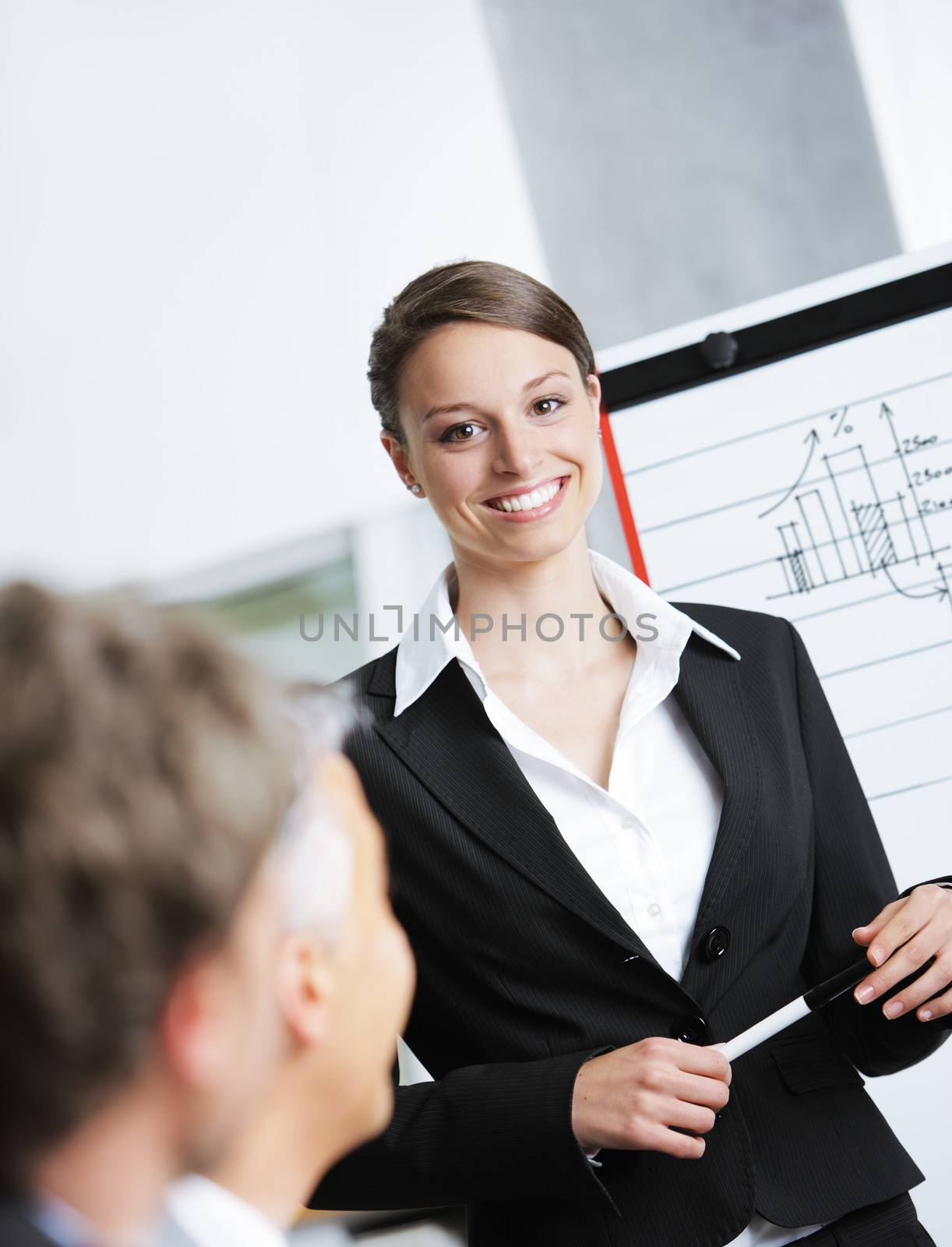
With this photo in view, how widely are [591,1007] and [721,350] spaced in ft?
3.60

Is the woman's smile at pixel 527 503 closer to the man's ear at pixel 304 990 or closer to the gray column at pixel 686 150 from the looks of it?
the man's ear at pixel 304 990

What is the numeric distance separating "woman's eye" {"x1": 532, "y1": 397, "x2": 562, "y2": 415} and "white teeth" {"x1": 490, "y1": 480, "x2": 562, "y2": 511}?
0.09m

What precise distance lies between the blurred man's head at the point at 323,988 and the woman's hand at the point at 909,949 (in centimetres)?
73

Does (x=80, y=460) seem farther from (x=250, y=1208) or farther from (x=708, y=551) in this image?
(x=250, y=1208)

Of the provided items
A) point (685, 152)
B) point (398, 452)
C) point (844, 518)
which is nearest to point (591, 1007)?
point (398, 452)

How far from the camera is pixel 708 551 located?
1923 millimetres

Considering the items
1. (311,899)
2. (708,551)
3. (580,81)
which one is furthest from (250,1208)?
(580,81)

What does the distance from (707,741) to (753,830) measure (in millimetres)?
110

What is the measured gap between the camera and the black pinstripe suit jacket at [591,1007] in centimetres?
120

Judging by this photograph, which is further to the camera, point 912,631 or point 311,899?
point 912,631

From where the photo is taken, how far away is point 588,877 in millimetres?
1236

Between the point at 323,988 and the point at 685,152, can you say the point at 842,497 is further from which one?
the point at 323,988

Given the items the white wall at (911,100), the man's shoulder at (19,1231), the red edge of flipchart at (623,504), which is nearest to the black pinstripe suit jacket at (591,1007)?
the red edge of flipchart at (623,504)

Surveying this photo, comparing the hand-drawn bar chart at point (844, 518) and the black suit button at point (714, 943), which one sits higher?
the hand-drawn bar chart at point (844, 518)
